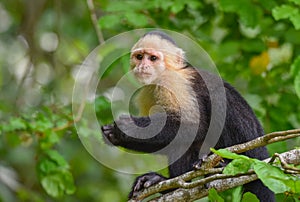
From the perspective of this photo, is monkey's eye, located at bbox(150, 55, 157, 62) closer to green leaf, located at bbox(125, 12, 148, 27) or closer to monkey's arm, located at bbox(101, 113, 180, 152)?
monkey's arm, located at bbox(101, 113, 180, 152)

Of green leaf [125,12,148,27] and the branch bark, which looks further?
green leaf [125,12,148,27]

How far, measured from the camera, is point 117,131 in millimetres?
3812

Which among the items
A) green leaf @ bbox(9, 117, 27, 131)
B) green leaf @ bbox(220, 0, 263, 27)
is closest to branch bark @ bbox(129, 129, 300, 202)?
green leaf @ bbox(9, 117, 27, 131)

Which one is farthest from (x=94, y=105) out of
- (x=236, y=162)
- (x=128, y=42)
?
(x=236, y=162)

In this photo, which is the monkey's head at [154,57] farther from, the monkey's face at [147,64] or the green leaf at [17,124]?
the green leaf at [17,124]

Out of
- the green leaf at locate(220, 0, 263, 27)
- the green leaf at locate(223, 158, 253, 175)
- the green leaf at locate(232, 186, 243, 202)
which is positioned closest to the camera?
the green leaf at locate(223, 158, 253, 175)

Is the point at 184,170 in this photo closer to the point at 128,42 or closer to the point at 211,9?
the point at 128,42

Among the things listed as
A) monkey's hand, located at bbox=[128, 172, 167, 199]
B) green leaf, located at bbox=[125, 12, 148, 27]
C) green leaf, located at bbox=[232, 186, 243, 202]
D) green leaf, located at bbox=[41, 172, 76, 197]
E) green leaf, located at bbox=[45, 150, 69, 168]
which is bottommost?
green leaf, located at bbox=[232, 186, 243, 202]

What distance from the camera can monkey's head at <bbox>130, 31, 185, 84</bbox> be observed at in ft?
13.3

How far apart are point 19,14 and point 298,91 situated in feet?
12.8

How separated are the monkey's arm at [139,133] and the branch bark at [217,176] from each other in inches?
13.0

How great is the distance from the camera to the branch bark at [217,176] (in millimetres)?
2787

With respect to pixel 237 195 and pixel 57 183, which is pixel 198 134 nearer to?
pixel 237 195

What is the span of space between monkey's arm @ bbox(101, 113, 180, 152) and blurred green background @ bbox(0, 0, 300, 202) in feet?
2.09
